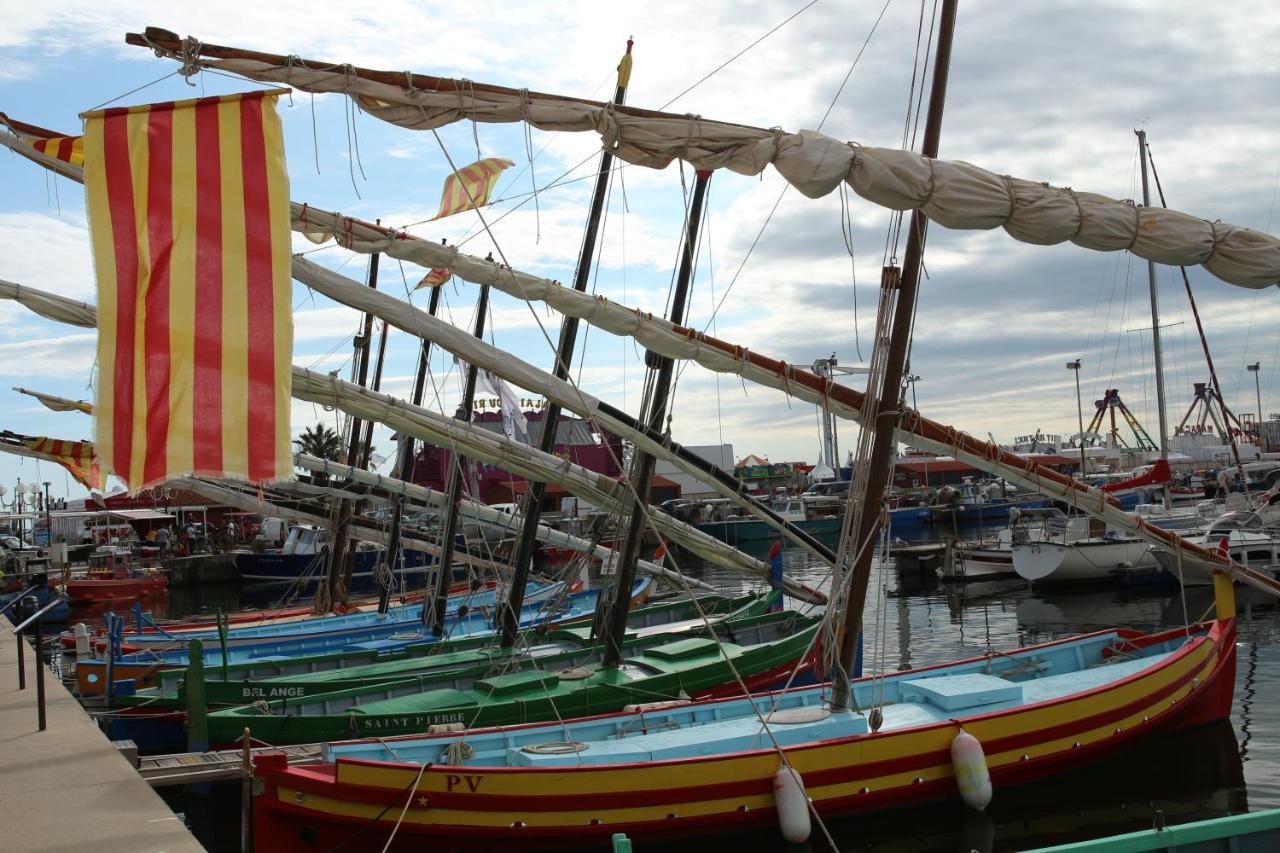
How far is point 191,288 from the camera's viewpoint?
7.88 meters

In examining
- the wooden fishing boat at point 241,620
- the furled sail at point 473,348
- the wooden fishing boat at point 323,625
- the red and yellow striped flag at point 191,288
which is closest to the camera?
the red and yellow striped flag at point 191,288

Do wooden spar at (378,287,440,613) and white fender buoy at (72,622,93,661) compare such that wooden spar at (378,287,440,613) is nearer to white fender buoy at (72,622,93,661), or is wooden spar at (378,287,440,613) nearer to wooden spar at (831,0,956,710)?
white fender buoy at (72,622,93,661)

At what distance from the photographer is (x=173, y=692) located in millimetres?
17938

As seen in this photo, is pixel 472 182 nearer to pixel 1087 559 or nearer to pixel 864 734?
pixel 864 734

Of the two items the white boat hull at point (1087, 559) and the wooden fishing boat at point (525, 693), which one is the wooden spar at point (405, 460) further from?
the white boat hull at point (1087, 559)

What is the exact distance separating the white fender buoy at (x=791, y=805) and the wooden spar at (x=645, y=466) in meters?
6.41

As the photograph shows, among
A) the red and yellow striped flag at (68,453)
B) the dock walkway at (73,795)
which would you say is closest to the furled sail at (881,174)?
the dock walkway at (73,795)

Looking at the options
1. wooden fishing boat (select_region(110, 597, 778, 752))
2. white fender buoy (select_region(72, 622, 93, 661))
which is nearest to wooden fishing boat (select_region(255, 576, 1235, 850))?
wooden fishing boat (select_region(110, 597, 778, 752))

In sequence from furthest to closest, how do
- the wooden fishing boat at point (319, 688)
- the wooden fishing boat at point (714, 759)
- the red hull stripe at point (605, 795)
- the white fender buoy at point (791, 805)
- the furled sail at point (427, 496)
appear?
the furled sail at point (427, 496) → the wooden fishing boat at point (319, 688) → the white fender buoy at point (791, 805) → the wooden fishing boat at point (714, 759) → the red hull stripe at point (605, 795)

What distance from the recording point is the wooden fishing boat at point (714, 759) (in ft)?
37.1

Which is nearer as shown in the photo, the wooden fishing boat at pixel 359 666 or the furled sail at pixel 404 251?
the furled sail at pixel 404 251

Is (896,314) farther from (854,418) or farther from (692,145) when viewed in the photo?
(692,145)

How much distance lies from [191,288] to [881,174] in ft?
22.1

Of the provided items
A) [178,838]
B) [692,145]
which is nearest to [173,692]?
[178,838]
